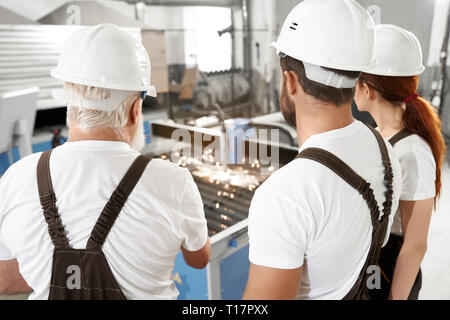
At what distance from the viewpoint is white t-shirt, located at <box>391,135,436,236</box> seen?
108cm

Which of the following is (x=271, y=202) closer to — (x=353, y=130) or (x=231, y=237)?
(x=353, y=130)

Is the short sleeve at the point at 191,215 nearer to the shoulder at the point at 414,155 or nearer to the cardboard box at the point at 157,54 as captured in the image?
the shoulder at the point at 414,155

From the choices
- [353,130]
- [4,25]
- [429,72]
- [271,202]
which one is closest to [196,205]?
[271,202]

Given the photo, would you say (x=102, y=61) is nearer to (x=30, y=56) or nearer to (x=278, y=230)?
(x=278, y=230)

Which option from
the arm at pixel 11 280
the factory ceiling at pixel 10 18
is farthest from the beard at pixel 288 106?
the factory ceiling at pixel 10 18

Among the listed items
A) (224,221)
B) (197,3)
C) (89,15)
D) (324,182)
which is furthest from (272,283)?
(197,3)

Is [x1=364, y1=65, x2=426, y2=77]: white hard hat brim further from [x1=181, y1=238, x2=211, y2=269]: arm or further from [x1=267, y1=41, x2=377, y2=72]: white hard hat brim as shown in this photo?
[x1=181, y1=238, x2=211, y2=269]: arm

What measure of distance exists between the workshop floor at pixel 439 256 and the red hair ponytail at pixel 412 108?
156cm

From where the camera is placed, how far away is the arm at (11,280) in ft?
3.27

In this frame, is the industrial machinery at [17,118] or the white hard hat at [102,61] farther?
the industrial machinery at [17,118]

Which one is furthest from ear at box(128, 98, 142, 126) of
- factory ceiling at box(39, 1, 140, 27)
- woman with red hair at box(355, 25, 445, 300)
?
factory ceiling at box(39, 1, 140, 27)

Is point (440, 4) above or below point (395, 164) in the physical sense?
above

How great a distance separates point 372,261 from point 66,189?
30.0 inches
